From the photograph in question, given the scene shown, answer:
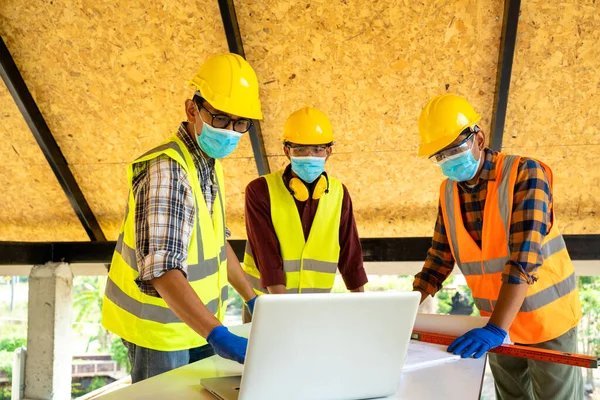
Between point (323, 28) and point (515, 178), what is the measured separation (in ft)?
6.90

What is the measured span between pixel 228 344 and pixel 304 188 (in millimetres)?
1552

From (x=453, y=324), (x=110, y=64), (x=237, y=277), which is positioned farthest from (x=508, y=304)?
(x=110, y=64)

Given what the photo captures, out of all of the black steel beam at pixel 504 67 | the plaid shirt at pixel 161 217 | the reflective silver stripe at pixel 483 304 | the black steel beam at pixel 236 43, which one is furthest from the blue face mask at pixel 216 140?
the black steel beam at pixel 504 67

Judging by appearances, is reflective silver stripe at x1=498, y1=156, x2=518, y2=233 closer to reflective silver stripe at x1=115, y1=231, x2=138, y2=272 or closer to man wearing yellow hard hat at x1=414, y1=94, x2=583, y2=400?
man wearing yellow hard hat at x1=414, y1=94, x2=583, y2=400

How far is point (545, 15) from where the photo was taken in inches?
150

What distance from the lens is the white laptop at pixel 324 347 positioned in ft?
3.95

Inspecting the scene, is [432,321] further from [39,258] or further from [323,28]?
[39,258]

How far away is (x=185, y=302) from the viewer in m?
1.74

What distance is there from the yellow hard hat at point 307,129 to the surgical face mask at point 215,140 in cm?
101

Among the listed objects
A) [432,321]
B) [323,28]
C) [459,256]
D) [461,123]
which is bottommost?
[432,321]

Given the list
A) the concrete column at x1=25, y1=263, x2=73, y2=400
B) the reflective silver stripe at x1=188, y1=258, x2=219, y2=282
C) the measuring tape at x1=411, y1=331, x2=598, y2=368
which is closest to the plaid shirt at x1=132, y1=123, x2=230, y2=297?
the reflective silver stripe at x1=188, y1=258, x2=219, y2=282

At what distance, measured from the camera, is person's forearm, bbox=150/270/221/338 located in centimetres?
172

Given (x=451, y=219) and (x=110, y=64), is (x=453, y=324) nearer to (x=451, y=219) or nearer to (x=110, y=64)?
(x=451, y=219)

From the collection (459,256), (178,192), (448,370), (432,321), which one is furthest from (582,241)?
(178,192)
